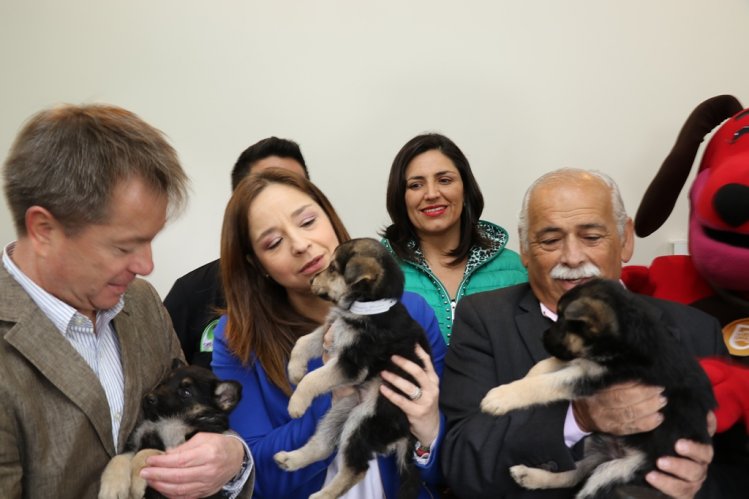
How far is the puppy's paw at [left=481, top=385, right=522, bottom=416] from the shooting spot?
1618 millimetres

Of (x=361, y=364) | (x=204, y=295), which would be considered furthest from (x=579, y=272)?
(x=204, y=295)

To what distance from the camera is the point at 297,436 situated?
6.64 ft

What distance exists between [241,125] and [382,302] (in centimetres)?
301

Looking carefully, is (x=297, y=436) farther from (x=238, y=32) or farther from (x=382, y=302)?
(x=238, y=32)

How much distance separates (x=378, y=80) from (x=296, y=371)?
9.39 feet

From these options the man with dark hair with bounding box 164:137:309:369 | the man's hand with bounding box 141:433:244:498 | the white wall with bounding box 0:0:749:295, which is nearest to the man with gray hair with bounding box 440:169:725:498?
the man's hand with bounding box 141:433:244:498

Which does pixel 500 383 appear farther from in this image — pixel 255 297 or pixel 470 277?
pixel 470 277

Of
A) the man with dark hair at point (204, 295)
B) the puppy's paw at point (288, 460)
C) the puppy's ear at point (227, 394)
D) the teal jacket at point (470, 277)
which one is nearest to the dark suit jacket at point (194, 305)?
the man with dark hair at point (204, 295)

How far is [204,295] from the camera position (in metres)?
3.33

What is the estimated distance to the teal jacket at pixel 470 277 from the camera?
Result: 129 inches

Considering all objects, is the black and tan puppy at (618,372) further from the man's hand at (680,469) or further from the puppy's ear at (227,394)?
the puppy's ear at (227,394)

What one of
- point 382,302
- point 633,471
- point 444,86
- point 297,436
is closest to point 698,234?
point 633,471

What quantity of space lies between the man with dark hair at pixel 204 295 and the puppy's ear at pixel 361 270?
1.45 m

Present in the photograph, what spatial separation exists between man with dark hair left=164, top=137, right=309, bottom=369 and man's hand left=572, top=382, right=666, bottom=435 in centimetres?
200
